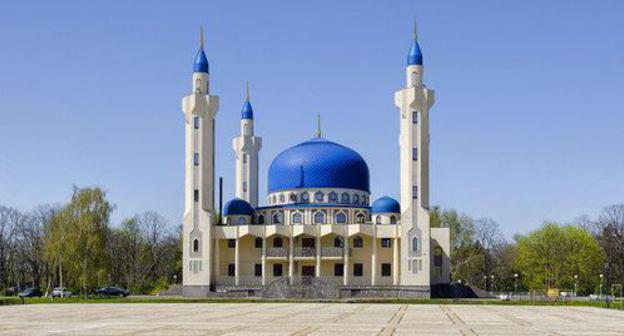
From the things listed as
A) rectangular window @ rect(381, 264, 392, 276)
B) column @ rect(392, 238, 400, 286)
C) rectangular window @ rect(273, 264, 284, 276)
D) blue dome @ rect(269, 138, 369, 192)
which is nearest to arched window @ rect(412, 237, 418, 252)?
column @ rect(392, 238, 400, 286)

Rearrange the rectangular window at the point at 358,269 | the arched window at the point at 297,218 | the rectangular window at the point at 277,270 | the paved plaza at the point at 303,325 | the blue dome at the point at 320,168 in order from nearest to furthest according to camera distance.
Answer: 1. the paved plaza at the point at 303,325
2. the rectangular window at the point at 358,269
3. the rectangular window at the point at 277,270
4. the arched window at the point at 297,218
5. the blue dome at the point at 320,168

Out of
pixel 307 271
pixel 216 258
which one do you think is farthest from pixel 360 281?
pixel 216 258

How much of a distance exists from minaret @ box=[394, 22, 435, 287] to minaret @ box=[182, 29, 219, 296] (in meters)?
15.5

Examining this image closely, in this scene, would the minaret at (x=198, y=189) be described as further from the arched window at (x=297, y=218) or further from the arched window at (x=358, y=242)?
Answer: the arched window at (x=358, y=242)

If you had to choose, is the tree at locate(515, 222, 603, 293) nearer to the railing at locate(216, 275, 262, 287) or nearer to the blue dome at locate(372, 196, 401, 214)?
the blue dome at locate(372, 196, 401, 214)

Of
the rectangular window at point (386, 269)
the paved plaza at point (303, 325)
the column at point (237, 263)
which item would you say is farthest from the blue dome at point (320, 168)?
the paved plaza at point (303, 325)

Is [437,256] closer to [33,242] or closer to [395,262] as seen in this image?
[395,262]

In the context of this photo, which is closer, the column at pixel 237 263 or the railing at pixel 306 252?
the column at pixel 237 263

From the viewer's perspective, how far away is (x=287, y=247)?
80.5 meters

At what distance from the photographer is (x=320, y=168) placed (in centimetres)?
8419

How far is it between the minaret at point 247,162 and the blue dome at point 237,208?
539 centimetres

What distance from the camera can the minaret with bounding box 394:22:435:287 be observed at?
74.6 metres

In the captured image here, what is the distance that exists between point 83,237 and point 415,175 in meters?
25.7

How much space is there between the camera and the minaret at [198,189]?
253 feet
